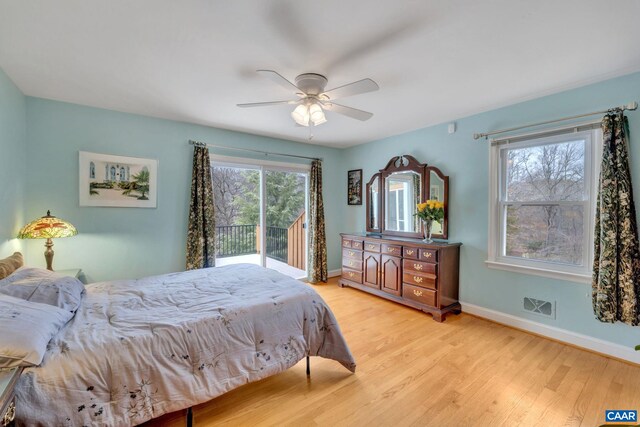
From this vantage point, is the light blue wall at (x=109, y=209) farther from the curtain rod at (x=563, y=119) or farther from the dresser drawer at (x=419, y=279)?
the curtain rod at (x=563, y=119)

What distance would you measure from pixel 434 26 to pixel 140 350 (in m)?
2.46

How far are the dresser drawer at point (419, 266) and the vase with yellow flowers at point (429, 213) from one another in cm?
35

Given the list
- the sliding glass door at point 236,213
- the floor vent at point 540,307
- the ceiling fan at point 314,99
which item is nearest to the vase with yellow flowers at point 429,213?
the floor vent at point 540,307

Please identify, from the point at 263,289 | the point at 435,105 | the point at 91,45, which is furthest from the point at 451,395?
the point at 91,45

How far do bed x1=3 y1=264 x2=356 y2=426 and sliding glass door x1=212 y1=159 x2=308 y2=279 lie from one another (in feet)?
5.48

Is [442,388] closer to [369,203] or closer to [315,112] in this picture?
[315,112]

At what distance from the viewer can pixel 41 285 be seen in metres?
1.62

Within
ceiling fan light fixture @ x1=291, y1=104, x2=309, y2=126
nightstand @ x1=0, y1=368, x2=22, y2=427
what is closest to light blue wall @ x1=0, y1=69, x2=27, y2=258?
nightstand @ x1=0, y1=368, x2=22, y2=427

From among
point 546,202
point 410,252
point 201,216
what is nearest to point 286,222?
point 201,216

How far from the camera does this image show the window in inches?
96.7

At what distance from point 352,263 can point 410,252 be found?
1.10m

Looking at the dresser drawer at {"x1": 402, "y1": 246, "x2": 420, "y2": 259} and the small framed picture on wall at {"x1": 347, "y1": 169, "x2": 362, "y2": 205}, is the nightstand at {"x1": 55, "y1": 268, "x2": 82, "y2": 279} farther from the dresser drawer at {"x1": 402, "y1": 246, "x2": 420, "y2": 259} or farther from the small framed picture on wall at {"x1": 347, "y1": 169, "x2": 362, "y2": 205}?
the small framed picture on wall at {"x1": 347, "y1": 169, "x2": 362, "y2": 205}

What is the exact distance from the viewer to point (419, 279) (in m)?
3.23

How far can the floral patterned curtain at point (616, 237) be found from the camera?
210 centimetres
